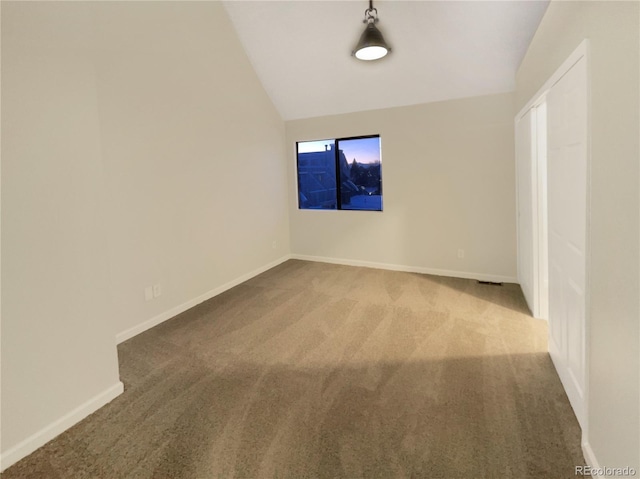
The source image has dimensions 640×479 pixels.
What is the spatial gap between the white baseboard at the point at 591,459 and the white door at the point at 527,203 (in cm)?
175

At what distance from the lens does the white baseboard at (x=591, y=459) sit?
5.02 ft

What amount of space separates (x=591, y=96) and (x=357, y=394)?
6.46ft

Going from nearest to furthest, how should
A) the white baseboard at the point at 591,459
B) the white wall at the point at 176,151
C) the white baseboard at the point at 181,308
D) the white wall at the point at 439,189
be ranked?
the white baseboard at the point at 591,459 → the white wall at the point at 176,151 → the white baseboard at the point at 181,308 → the white wall at the point at 439,189

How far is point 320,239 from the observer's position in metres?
5.64

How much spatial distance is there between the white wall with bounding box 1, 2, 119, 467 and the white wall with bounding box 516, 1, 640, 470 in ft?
8.45

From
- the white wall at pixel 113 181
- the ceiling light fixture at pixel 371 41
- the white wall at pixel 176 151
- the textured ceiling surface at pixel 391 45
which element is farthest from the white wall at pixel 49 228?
the textured ceiling surface at pixel 391 45

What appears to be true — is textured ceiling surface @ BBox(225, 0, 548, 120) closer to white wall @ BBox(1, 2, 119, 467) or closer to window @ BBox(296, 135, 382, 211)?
window @ BBox(296, 135, 382, 211)

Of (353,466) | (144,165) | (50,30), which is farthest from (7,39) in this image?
(353,466)

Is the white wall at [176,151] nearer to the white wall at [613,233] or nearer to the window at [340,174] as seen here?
A: the window at [340,174]

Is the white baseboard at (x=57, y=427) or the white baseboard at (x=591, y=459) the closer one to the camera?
the white baseboard at (x=591, y=459)

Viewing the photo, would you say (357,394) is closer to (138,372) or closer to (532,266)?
(138,372)

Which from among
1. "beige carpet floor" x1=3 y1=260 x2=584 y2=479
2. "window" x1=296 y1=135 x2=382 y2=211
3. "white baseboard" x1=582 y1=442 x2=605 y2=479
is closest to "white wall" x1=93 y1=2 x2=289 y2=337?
"beige carpet floor" x1=3 y1=260 x2=584 y2=479

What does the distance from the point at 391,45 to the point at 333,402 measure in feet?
12.0

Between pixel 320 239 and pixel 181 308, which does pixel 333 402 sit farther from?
pixel 320 239
